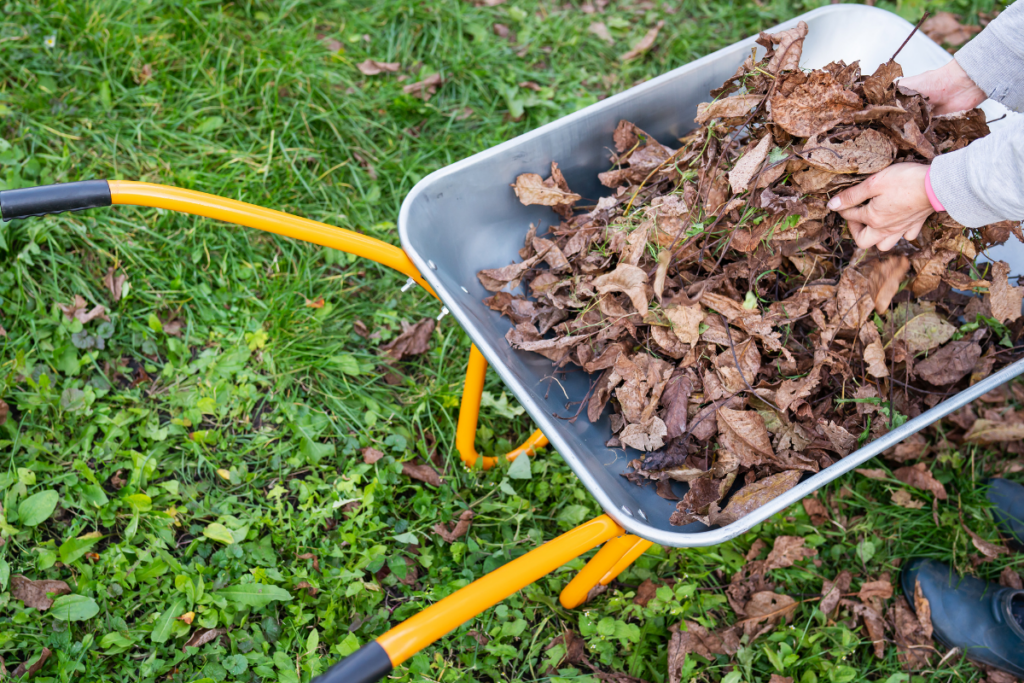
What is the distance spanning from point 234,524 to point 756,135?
2.03m

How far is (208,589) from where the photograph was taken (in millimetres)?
2043

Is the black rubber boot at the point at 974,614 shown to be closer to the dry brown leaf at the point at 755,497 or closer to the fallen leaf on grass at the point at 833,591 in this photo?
the fallen leaf on grass at the point at 833,591

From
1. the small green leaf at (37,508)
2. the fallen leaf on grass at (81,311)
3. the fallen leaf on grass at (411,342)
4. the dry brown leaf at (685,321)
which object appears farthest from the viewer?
the fallen leaf on grass at (411,342)

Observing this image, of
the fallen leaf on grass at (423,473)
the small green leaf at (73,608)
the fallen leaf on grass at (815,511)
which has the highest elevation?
the fallen leaf on grass at (423,473)

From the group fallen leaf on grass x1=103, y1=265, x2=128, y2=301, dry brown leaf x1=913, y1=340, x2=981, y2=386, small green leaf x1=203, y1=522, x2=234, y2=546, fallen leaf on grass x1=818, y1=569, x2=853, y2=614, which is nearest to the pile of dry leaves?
dry brown leaf x1=913, y1=340, x2=981, y2=386

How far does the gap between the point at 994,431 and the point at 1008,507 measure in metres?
0.28

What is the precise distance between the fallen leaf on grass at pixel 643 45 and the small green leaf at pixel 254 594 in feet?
9.44

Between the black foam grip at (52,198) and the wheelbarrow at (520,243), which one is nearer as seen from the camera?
the wheelbarrow at (520,243)

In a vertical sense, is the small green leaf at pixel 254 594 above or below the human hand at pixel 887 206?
below

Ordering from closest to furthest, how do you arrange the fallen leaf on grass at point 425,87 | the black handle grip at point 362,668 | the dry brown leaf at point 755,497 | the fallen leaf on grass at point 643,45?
the black handle grip at point 362,668, the dry brown leaf at point 755,497, the fallen leaf on grass at point 425,87, the fallen leaf on grass at point 643,45

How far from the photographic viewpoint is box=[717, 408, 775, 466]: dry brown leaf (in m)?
1.70

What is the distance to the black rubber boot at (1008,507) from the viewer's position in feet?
7.55

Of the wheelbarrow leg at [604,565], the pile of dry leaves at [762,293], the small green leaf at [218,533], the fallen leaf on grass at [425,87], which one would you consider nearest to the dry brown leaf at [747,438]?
the pile of dry leaves at [762,293]

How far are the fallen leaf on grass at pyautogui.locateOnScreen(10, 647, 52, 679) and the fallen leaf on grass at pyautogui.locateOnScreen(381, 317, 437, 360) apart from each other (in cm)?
139
